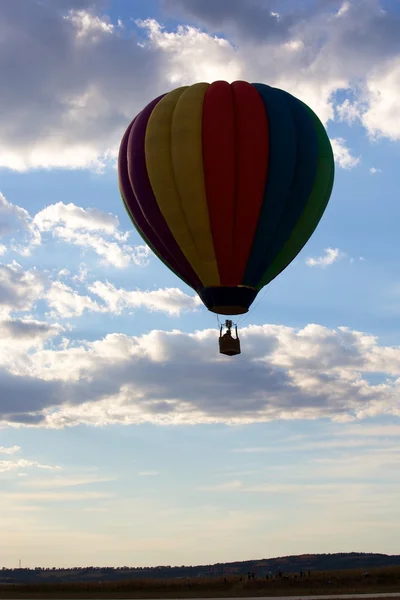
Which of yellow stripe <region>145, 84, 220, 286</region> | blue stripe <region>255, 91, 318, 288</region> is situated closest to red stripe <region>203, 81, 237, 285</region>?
yellow stripe <region>145, 84, 220, 286</region>

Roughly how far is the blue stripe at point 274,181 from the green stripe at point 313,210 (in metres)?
1.28

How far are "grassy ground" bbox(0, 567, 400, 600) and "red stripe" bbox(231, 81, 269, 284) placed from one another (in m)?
18.9

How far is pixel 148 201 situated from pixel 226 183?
14.3 feet

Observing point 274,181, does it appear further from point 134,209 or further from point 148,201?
point 134,209

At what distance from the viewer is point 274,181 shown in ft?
161

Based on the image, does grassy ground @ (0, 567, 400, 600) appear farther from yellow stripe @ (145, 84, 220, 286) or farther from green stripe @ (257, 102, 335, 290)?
yellow stripe @ (145, 84, 220, 286)

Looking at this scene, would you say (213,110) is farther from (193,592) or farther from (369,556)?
(369,556)

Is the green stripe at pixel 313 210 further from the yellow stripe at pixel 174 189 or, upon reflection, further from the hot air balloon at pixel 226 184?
the yellow stripe at pixel 174 189

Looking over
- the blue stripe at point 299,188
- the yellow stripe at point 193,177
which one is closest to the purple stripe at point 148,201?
the yellow stripe at point 193,177

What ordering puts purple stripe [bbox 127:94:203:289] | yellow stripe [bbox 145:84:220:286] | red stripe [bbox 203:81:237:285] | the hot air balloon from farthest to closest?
purple stripe [bbox 127:94:203:289] → yellow stripe [bbox 145:84:220:286] → the hot air balloon → red stripe [bbox 203:81:237:285]

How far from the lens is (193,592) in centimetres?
5700

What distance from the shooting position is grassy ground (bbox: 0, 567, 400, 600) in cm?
5466

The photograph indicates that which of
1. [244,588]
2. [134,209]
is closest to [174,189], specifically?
[134,209]

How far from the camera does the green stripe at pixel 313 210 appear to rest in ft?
167
